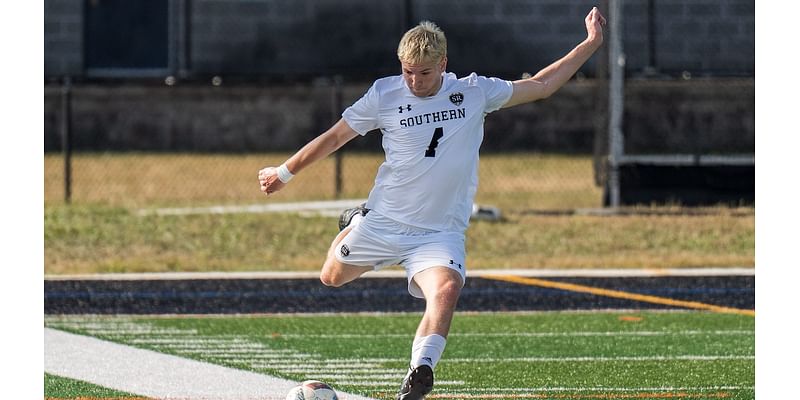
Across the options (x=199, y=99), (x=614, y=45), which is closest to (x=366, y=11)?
(x=199, y=99)

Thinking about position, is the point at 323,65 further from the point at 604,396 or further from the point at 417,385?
the point at 417,385

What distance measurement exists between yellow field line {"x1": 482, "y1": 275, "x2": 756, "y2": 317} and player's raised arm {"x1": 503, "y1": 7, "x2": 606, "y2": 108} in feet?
15.1

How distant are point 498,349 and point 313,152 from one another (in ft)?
9.73

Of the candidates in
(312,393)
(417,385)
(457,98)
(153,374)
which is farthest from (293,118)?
(417,385)

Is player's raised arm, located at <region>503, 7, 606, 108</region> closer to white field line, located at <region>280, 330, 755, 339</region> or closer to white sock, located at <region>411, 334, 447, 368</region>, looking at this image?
white sock, located at <region>411, 334, 447, 368</region>

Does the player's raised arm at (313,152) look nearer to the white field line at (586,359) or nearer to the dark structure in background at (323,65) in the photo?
the white field line at (586,359)

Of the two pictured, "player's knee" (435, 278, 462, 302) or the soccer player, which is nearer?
"player's knee" (435, 278, 462, 302)

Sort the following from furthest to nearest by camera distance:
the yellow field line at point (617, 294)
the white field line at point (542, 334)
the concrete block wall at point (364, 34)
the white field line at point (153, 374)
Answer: the concrete block wall at point (364, 34)
the yellow field line at point (617, 294)
the white field line at point (542, 334)
the white field line at point (153, 374)

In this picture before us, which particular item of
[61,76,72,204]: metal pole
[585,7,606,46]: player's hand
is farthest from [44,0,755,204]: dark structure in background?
[585,7,606,46]: player's hand

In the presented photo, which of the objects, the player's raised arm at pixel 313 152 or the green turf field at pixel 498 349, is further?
the green turf field at pixel 498 349

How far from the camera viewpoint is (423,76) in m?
8.08

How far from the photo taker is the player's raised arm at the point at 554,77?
855cm

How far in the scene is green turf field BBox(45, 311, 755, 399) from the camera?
9.34m

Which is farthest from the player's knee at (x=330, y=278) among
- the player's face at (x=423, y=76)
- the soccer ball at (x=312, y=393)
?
the player's face at (x=423, y=76)
